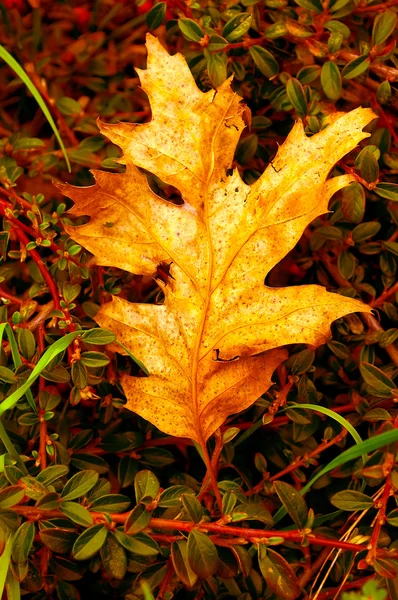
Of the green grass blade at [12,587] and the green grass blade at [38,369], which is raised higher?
the green grass blade at [38,369]

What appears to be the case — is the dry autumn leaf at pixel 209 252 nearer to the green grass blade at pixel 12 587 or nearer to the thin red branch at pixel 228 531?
the thin red branch at pixel 228 531

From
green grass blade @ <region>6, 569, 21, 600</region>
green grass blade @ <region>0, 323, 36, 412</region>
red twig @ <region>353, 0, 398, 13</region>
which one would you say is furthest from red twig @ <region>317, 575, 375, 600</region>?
red twig @ <region>353, 0, 398, 13</region>

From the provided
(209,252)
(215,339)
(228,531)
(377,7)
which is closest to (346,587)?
(228,531)

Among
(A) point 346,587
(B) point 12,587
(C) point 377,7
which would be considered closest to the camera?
(B) point 12,587

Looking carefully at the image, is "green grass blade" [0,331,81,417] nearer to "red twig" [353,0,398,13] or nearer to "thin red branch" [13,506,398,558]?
"thin red branch" [13,506,398,558]

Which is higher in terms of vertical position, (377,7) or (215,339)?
(377,7)

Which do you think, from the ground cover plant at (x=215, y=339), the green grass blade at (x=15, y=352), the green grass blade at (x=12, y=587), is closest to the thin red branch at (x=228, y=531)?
the ground cover plant at (x=215, y=339)

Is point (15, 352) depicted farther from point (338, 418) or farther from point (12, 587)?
point (338, 418)
